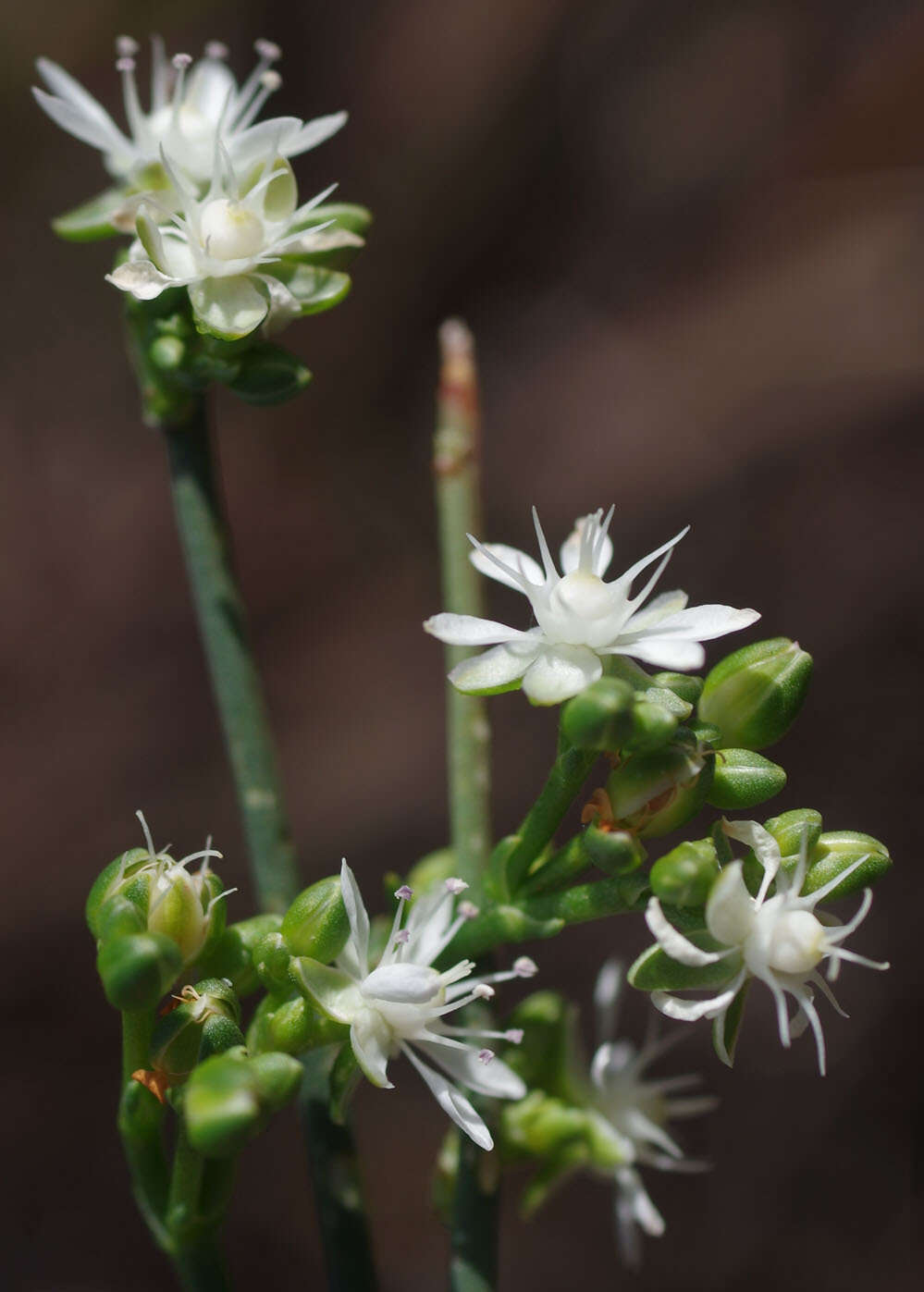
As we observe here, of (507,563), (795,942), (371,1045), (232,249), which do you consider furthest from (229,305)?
(795,942)

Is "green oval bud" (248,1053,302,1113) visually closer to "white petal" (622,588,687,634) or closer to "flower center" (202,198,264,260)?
"white petal" (622,588,687,634)

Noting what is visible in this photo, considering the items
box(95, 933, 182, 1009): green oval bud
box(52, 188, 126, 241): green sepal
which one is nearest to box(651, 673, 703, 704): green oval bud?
box(95, 933, 182, 1009): green oval bud

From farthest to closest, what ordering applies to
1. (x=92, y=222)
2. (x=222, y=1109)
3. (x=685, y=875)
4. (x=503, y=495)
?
(x=503, y=495)
(x=92, y=222)
(x=685, y=875)
(x=222, y=1109)

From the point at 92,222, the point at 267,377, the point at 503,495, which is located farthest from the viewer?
the point at 503,495

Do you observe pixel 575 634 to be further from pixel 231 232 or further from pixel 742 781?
pixel 231 232

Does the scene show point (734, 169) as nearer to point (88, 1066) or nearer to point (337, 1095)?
point (88, 1066)

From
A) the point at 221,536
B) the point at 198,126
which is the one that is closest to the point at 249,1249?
the point at 221,536
